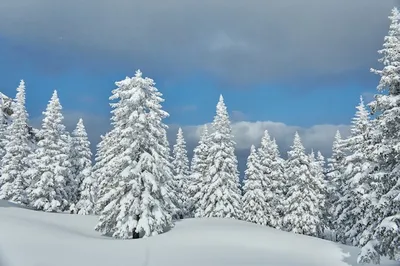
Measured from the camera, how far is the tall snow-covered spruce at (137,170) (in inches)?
1076

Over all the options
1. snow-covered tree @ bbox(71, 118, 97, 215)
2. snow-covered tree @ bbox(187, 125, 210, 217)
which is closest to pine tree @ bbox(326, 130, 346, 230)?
snow-covered tree @ bbox(187, 125, 210, 217)

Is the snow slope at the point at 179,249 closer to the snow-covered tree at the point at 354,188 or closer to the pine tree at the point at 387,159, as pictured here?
the pine tree at the point at 387,159

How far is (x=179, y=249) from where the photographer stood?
68.5 ft

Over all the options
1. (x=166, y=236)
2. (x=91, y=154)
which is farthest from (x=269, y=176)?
(x=166, y=236)

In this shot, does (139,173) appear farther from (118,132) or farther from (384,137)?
(384,137)

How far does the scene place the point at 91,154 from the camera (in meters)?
52.1

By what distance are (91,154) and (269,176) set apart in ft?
79.4

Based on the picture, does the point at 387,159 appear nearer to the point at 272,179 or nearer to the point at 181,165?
the point at 272,179

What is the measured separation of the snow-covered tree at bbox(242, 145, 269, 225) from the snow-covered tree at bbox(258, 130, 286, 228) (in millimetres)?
1013

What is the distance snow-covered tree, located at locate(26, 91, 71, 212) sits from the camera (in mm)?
41281

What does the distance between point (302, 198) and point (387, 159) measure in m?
32.3

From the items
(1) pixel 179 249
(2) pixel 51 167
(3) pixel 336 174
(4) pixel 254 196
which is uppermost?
(3) pixel 336 174

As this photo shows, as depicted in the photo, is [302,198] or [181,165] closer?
[302,198]

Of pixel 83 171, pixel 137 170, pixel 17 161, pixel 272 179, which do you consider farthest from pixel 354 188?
pixel 17 161
